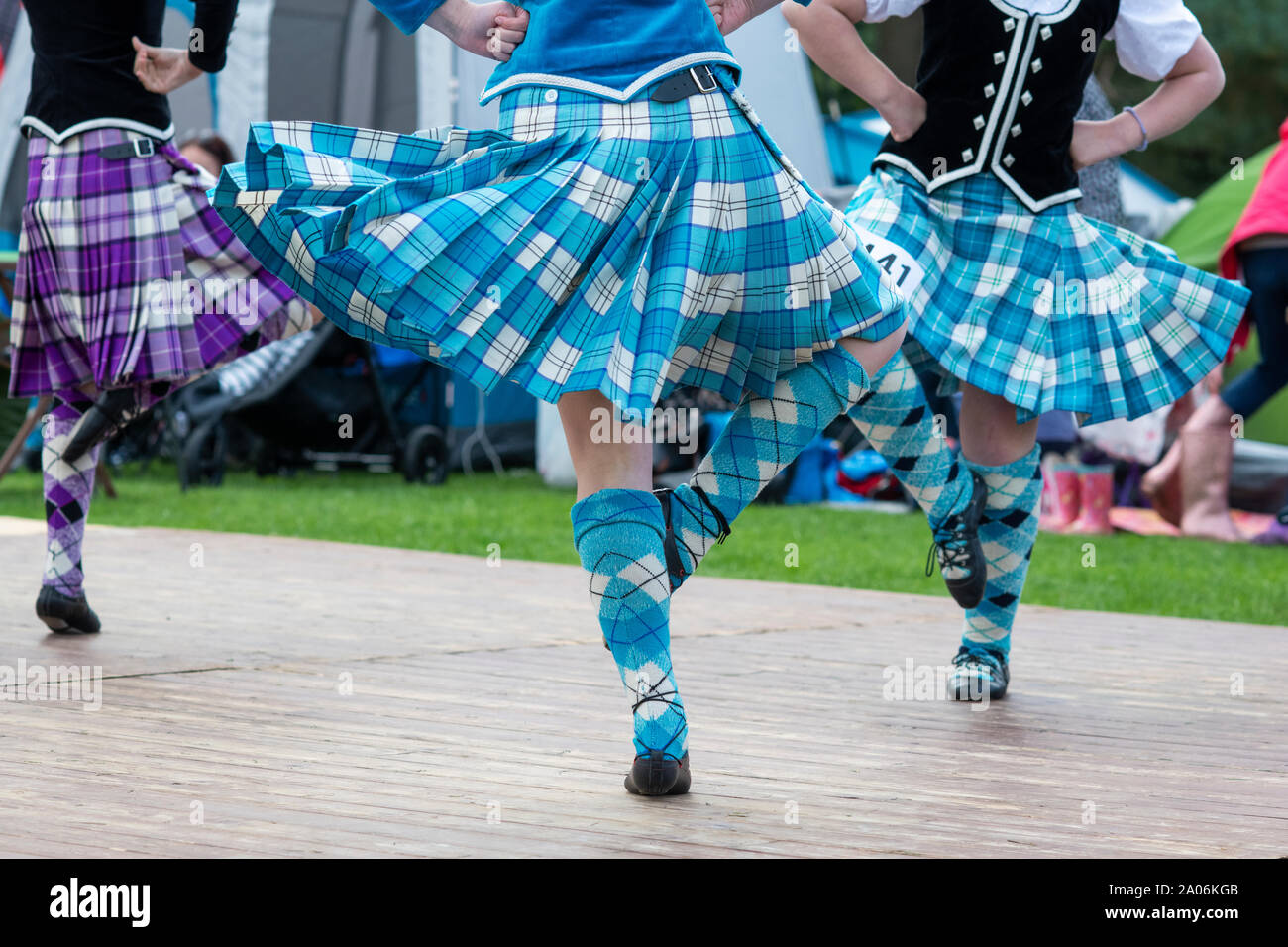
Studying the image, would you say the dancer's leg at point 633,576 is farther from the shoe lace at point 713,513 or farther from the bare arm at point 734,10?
the bare arm at point 734,10

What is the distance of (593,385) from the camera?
1958mm

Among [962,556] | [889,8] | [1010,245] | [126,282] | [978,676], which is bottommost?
[978,676]

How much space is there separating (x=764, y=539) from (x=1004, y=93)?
12.6ft

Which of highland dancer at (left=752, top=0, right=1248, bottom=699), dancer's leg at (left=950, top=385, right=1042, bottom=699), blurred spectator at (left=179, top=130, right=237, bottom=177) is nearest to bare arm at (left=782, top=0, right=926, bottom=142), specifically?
highland dancer at (left=752, top=0, right=1248, bottom=699)

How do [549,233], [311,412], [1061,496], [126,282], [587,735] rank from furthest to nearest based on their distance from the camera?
1. [311,412]
2. [1061,496]
3. [126,282]
4. [587,735]
5. [549,233]

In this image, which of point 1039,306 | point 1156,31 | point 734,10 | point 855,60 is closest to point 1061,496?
point 1156,31

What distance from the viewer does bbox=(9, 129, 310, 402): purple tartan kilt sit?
3436mm

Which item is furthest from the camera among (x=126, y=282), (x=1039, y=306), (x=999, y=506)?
(x=126, y=282)

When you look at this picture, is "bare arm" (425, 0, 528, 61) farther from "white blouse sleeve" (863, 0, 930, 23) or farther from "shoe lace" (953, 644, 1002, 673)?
"shoe lace" (953, 644, 1002, 673)

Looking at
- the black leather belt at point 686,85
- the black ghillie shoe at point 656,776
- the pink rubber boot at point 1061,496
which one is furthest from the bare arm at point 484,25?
the pink rubber boot at point 1061,496

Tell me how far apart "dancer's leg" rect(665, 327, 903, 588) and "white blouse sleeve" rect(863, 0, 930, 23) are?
85cm

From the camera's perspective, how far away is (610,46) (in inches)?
82.7

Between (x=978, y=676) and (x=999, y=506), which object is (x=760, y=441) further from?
(x=978, y=676)

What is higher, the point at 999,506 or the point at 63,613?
the point at 999,506
